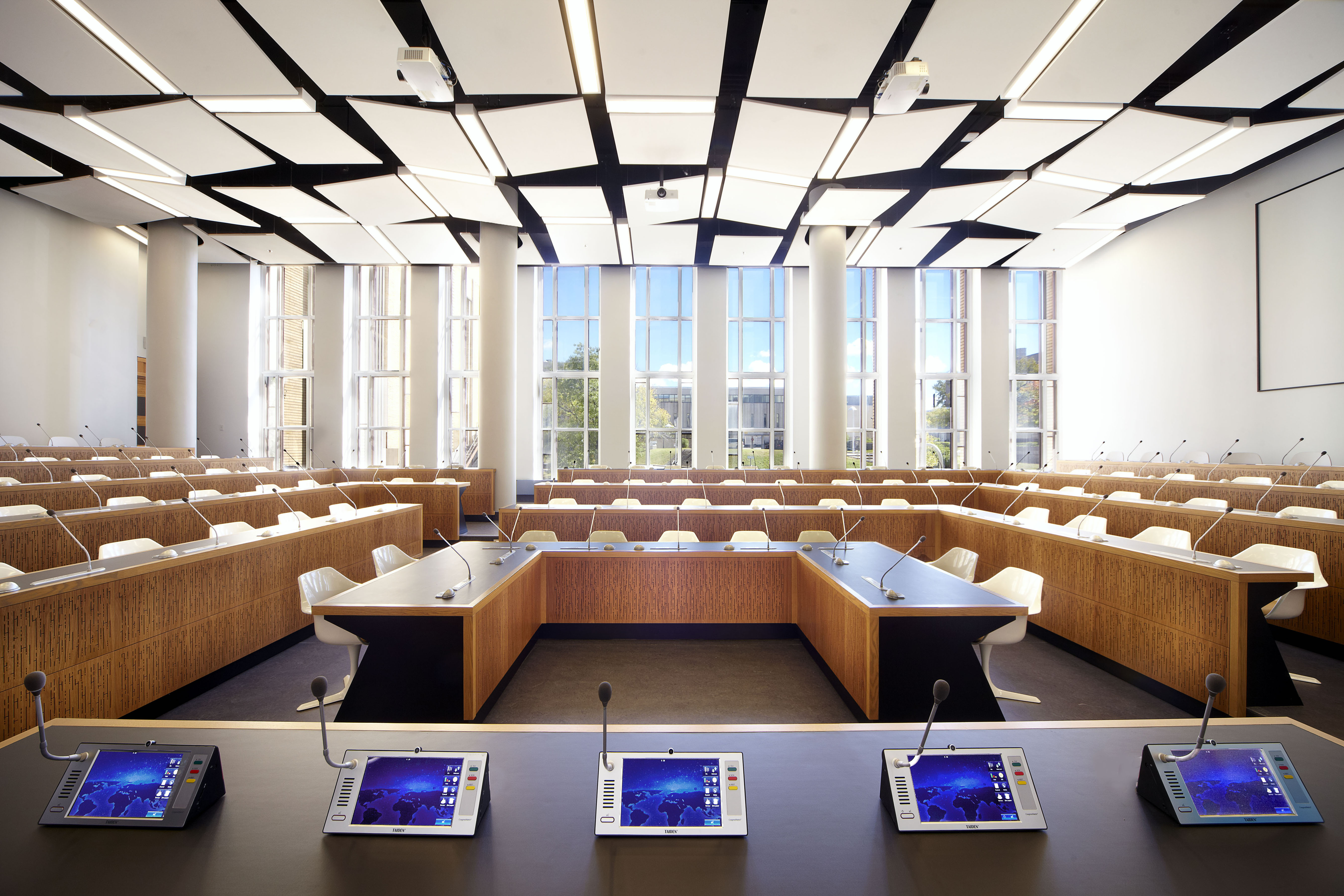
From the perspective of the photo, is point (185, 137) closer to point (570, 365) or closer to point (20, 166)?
point (20, 166)

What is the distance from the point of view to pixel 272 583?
382 cm

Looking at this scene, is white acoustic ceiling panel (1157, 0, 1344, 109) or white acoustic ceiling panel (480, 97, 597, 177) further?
white acoustic ceiling panel (480, 97, 597, 177)

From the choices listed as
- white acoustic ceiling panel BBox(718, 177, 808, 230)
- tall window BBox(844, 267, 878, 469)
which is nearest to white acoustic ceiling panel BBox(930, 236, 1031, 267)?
tall window BBox(844, 267, 878, 469)

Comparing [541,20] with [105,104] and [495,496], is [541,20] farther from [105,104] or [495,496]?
[495,496]

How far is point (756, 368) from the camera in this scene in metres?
12.4

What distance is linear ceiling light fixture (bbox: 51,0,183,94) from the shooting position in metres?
4.33

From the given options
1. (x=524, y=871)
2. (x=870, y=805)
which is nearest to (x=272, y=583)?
(x=524, y=871)

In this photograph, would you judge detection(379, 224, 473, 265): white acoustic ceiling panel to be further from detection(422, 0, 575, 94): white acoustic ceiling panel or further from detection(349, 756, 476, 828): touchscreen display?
detection(349, 756, 476, 828): touchscreen display

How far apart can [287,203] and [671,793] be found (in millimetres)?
9933

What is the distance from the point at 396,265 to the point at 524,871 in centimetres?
1296

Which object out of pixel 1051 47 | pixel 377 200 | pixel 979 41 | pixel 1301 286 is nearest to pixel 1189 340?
pixel 1301 286

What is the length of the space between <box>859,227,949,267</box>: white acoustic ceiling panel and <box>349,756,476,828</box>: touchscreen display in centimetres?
982

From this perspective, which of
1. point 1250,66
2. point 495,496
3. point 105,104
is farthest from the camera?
point 495,496

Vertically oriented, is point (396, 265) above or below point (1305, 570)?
above
